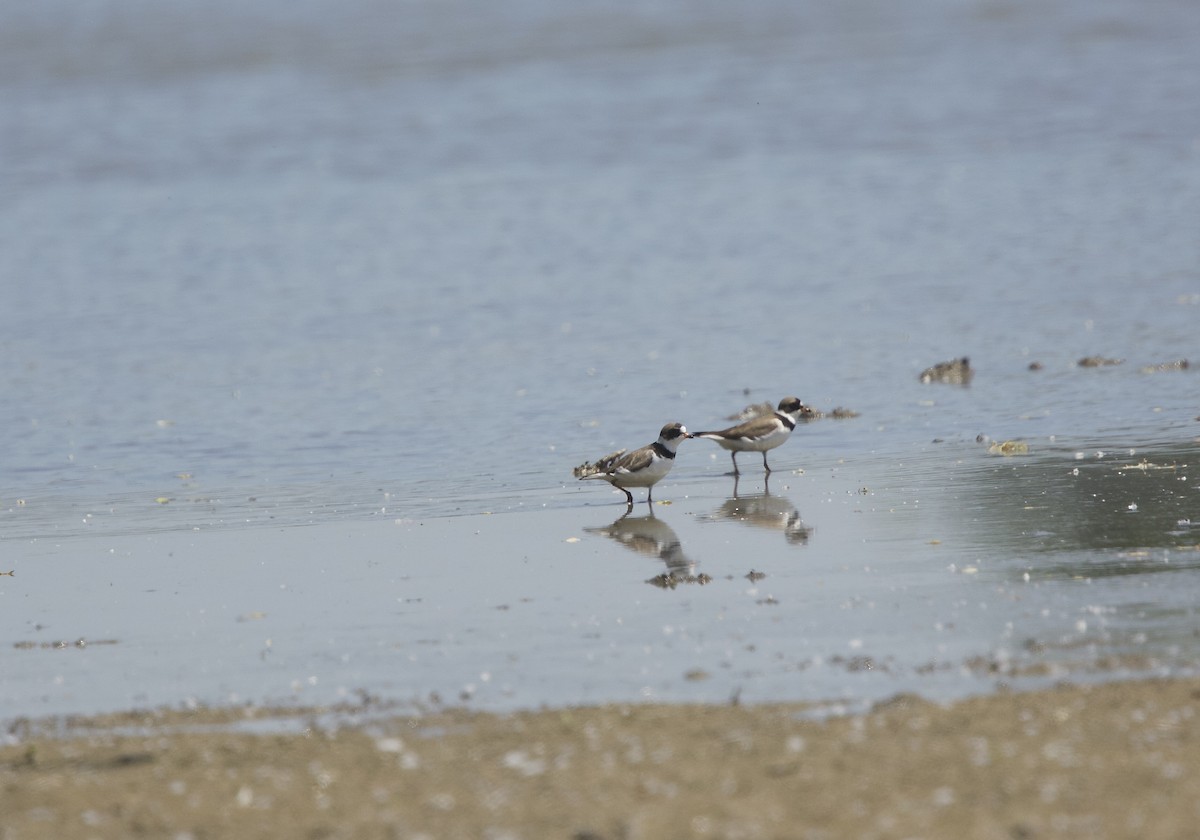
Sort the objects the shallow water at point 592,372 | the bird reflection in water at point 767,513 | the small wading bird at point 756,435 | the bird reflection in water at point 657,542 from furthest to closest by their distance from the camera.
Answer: the small wading bird at point 756,435 → the bird reflection in water at point 767,513 → the bird reflection in water at point 657,542 → the shallow water at point 592,372

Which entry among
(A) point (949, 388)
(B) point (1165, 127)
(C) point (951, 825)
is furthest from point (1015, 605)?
(B) point (1165, 127)

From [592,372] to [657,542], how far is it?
9.17 meters

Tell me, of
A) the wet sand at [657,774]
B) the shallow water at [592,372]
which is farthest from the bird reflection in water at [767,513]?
the wet sand at [657,774]

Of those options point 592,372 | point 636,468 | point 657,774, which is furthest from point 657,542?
point 592,372

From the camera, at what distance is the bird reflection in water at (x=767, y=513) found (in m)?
13.8

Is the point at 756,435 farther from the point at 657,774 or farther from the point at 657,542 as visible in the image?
the point at 657,774

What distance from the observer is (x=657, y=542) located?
13805mm

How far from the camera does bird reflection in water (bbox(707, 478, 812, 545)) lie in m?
13.8

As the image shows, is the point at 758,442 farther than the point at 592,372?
No

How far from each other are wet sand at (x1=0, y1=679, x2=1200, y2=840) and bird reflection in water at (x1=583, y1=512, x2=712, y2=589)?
3070 mm

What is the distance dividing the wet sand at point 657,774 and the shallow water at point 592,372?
0.81 meters

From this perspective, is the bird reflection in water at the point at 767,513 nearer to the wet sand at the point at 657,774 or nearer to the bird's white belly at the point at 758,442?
the bird's white belly at the point at 758,442

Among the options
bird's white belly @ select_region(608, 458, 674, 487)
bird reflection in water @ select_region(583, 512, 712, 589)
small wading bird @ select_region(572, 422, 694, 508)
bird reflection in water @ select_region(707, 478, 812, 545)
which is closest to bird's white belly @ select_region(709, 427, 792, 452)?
bird reflection in water @ select_region(707, 478, 812, 545)

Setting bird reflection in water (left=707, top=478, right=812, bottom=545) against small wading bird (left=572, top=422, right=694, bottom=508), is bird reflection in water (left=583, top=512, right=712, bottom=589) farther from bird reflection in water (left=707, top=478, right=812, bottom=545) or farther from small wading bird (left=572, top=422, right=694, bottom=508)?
bird reflection in water (left=707, top=478, right=812, bottom=545)
